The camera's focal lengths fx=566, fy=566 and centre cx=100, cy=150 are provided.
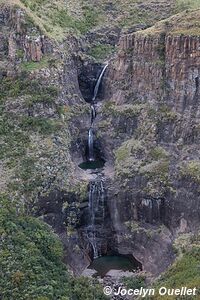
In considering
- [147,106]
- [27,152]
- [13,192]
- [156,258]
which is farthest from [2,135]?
[156,258]

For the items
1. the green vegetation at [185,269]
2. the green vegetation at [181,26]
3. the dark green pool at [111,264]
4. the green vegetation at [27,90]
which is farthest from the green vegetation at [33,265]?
the green vegetation at [181,26]

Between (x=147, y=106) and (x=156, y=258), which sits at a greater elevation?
(x=147, y=106)

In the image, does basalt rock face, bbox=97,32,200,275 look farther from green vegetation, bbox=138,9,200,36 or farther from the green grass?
the green grass

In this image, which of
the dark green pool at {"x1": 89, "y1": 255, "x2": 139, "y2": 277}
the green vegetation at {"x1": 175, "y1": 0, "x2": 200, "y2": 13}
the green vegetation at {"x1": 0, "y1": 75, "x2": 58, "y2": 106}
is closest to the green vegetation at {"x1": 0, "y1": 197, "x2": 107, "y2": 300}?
the dark green pool at {"x1": 89, "y1": 255, "x2": 139, "y2": 277}

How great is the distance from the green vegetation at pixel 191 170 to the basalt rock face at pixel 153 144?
101mm

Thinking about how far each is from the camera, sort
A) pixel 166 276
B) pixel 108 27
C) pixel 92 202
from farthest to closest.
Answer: pixel 108 27 < pixel 92 202 < pixel 166 276

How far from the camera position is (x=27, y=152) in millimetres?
61031

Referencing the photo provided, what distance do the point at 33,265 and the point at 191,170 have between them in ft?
61.7

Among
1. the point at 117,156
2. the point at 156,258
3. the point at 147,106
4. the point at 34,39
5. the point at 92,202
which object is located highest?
the point at 34,39

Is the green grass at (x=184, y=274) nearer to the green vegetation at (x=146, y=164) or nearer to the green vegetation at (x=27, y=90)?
the green vegetation at (x=146, y=164)

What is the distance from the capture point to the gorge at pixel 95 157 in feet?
173

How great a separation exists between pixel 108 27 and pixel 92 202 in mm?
32557

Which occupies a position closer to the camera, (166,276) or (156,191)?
(166,276)

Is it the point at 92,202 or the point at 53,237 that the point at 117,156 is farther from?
the point at 53,237
